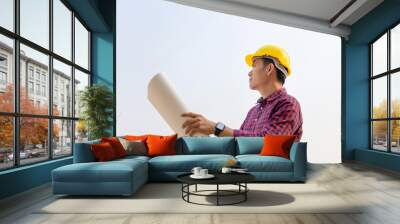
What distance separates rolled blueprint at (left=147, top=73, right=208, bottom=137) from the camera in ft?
25.1

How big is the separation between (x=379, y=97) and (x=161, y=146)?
17.4 feet

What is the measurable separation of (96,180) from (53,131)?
2.01 m

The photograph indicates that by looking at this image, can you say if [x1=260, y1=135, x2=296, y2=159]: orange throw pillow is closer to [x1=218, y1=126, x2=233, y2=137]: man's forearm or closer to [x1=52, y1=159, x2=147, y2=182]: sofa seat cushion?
[x1=218, y1=126, x2=233, y2=137]: man's forearm

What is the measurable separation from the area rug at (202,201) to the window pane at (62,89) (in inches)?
88.3

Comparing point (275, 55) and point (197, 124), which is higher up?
point (275, 55)

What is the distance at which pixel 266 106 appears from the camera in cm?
791

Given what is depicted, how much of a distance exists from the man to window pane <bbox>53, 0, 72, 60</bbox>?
8.54ft

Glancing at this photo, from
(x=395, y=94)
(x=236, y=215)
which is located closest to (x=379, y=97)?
(x=395, y=94)

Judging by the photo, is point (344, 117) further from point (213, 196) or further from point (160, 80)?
point (213, 196)

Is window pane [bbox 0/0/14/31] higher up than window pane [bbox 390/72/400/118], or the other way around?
window pane [bbox 0/0/14/31]

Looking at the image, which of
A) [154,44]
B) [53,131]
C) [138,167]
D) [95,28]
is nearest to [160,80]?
[154,44]

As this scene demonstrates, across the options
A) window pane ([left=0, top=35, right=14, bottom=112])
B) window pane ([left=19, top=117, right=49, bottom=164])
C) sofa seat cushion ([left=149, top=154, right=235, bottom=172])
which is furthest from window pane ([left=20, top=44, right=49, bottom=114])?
sofa seat cushion ([left=149, top=154, right=235, bottom=172])

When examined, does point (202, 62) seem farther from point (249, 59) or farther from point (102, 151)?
point (102, 151)

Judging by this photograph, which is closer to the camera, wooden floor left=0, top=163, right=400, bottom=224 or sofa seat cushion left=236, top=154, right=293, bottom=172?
wooden floor left=0, top=163, right=400, bottom=224
